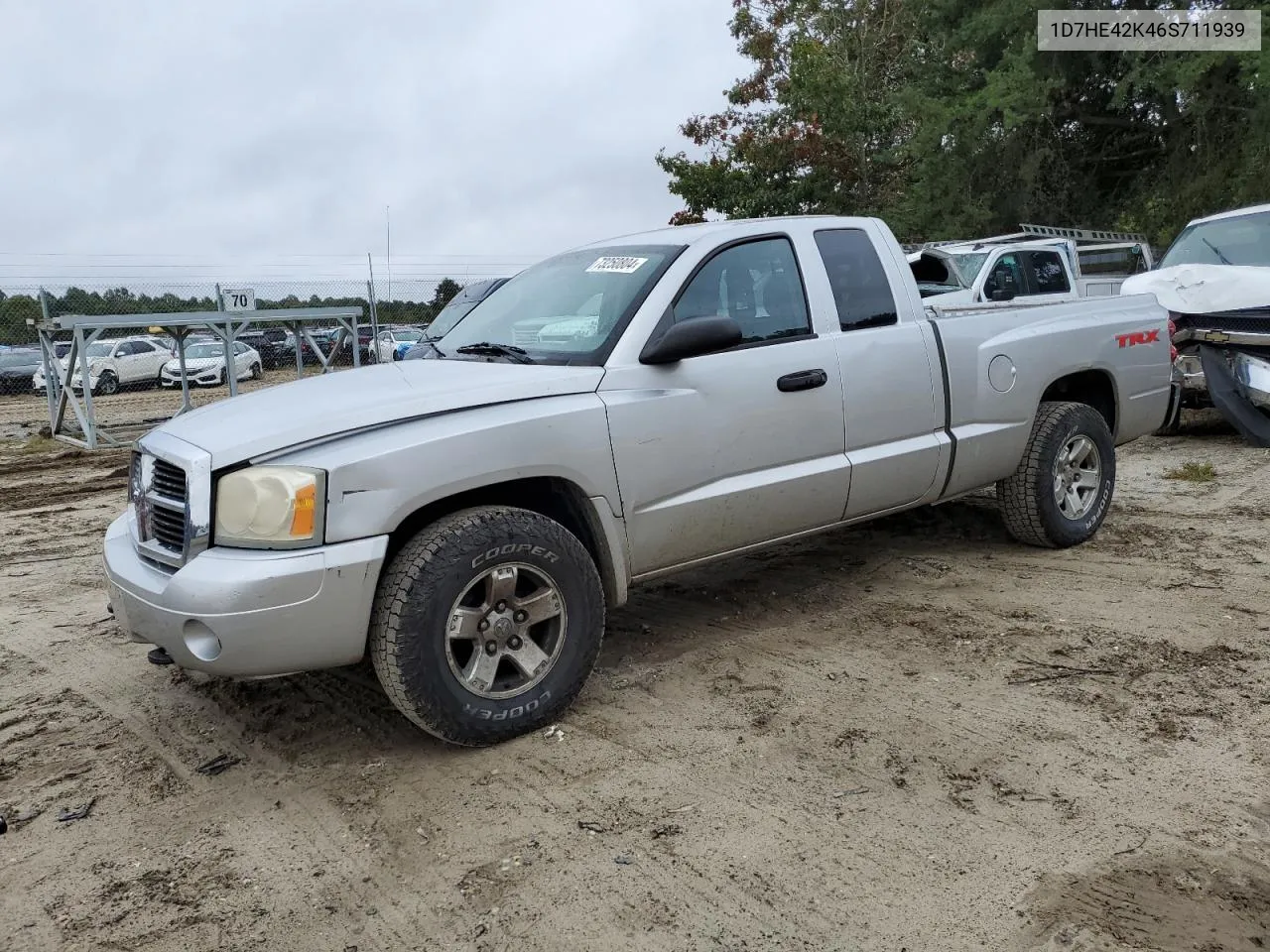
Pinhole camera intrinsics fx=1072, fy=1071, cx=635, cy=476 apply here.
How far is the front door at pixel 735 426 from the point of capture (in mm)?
4070

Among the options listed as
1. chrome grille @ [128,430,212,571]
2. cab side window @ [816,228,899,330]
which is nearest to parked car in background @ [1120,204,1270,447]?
cab side window @ [816,228,899,330]

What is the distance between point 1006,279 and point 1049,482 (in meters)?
7.43

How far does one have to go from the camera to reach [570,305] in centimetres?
455

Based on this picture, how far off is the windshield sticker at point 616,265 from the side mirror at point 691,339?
19.3 inches

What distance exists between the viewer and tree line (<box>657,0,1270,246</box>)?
706 inches

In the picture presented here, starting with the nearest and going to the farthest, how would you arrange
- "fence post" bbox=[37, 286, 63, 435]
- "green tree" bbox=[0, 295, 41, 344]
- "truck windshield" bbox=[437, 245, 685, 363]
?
"truck windshield" bbox=[437, 245, 685, 363] < "fence post" bbox=[37, 286, 63, 435] < "green tree" bbox=[0, 295, 41, 344]

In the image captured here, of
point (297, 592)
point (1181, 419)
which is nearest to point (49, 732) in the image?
point (297, 592)

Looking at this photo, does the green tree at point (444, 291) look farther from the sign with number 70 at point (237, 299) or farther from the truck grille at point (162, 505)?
the truck grille at point (162, 505)

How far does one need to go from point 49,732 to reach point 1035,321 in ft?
16.2

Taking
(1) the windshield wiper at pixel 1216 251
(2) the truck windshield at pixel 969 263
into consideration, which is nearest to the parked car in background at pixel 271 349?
(2) the truck windshield at pixel 969 263

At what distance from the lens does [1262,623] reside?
4.66 meters

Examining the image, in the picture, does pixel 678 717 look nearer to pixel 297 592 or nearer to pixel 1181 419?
pixel 297 592

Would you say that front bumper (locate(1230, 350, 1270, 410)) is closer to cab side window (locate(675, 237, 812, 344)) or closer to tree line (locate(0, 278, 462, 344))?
cab side window (locate(675, 237, 812, 344))

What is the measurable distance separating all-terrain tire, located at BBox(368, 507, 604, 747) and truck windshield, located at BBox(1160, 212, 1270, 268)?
7.98 metres
